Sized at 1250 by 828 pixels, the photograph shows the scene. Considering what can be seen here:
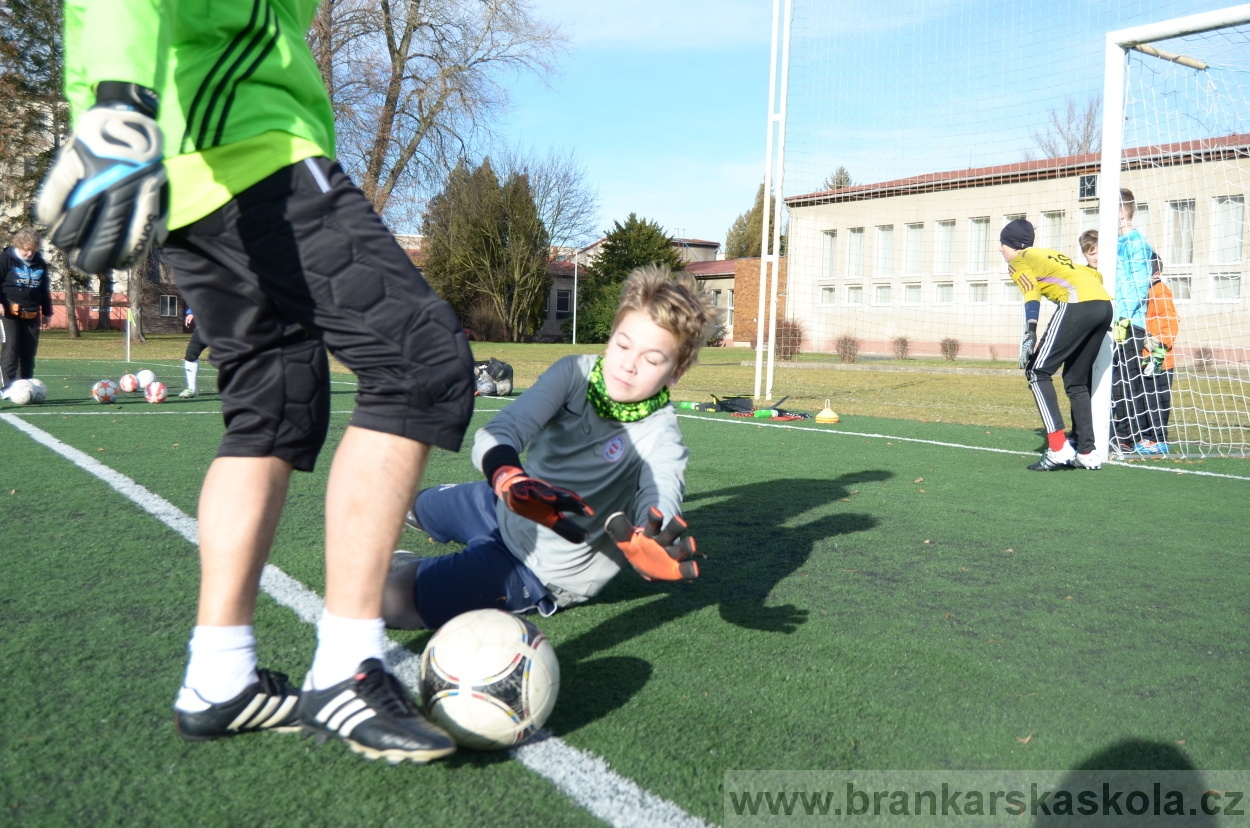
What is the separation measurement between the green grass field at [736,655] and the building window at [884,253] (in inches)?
912

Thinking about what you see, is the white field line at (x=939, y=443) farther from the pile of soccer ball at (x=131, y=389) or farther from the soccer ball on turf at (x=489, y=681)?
the soccer ball on turf at (x=489, y=681)

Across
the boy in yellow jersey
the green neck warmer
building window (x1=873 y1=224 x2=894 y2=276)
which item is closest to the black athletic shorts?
the green neck warmer

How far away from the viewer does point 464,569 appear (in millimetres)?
2941

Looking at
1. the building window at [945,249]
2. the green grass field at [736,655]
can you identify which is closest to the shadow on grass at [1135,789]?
the green grass field at [736,655]

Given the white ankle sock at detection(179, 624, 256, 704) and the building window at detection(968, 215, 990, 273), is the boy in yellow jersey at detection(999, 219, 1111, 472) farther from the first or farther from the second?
the building window at detection(968, 215, 990, 273)

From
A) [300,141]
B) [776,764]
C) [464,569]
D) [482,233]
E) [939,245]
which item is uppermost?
[482,233]

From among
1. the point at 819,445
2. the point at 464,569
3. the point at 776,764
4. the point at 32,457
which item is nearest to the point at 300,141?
the point at 464,569

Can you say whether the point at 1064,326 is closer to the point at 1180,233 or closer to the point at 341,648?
the point at 1180,233

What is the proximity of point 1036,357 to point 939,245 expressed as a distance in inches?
820

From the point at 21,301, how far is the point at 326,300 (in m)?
11.0

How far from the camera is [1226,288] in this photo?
40.6 feet

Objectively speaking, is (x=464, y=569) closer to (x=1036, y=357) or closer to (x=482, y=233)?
(x=1036, y=357)

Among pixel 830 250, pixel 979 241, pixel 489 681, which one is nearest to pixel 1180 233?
pixel 489 681

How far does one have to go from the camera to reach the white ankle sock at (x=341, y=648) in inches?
78.6
